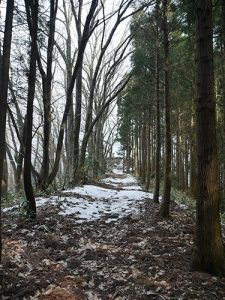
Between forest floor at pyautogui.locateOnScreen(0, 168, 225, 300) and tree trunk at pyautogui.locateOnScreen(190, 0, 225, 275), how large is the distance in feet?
0.95

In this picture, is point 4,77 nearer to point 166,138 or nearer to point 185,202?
point 166,138

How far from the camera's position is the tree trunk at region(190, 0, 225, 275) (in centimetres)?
482

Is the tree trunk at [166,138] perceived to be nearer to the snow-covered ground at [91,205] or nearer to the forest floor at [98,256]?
the forest floor at [98,256]

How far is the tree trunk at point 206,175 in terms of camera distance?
4816mm

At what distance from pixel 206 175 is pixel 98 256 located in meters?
2.31

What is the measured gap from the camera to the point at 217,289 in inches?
169

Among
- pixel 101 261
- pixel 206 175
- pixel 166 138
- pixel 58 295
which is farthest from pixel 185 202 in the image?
pixel 58 295

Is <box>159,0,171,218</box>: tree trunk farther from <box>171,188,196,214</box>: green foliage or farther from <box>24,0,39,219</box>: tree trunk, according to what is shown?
<box>24,0,39,219</box>: tree trunk

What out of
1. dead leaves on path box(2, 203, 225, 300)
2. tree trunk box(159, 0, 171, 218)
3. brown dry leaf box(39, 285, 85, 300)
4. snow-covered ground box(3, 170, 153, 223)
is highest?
tree trunk box(159, 0, 171, 218)

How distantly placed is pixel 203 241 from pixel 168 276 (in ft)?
2.26

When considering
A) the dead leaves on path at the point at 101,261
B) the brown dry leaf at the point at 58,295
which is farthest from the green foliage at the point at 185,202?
the brown dry leaf at the point at 58,295

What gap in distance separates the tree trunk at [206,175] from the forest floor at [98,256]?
0.29 metres

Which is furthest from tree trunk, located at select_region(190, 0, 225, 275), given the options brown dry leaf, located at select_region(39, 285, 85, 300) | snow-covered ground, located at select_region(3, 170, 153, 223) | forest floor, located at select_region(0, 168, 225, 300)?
snow-covered ground, located at select_region(3, 170, 153, 223)

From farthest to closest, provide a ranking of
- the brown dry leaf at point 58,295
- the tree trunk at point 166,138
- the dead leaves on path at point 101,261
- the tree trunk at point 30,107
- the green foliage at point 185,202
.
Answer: the green foliage at point 185,202 → the tree trunk at point 166,138 → the tree trunk at point 30,107 → the dead leaves on path at point 101,261 → the brown dry leaf at point 58,295
